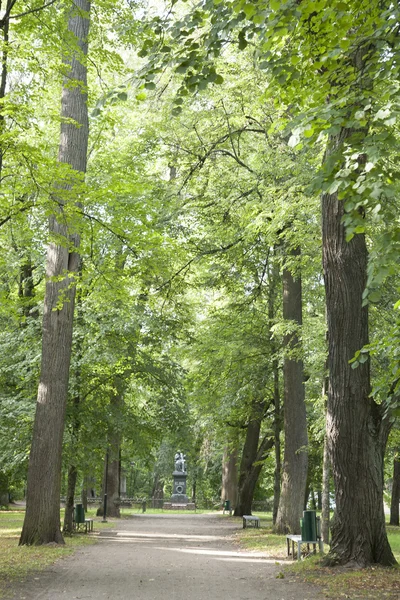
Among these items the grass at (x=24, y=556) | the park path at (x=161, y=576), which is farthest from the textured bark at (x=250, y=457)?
the grass at (x=24, y=556)

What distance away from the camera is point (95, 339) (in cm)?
1739

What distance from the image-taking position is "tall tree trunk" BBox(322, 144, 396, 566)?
376 inches

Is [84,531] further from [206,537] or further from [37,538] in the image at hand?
[37,538]

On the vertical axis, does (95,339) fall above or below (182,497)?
above

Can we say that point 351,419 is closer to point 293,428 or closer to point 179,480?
point 293,428

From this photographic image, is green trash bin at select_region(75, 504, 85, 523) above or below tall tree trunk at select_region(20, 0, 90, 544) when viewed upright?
below

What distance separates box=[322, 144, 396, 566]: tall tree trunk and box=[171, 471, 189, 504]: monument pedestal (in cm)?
3353

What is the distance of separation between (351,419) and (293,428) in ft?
23.8

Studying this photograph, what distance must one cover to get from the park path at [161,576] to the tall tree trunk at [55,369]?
112 cm

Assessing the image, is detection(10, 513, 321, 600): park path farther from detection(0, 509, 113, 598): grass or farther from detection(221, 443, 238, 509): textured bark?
detection(221, 443, 238, 509): textured bark

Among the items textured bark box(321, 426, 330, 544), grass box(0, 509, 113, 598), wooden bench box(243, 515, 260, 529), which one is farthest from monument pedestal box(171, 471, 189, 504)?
textured bark box(321, 426, 330, 544)

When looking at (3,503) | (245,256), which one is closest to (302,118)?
(245,256)

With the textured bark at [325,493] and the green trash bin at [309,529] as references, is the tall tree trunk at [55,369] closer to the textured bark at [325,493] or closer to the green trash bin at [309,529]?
the green trash bin at [309,529]

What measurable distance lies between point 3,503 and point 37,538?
22.3 m
